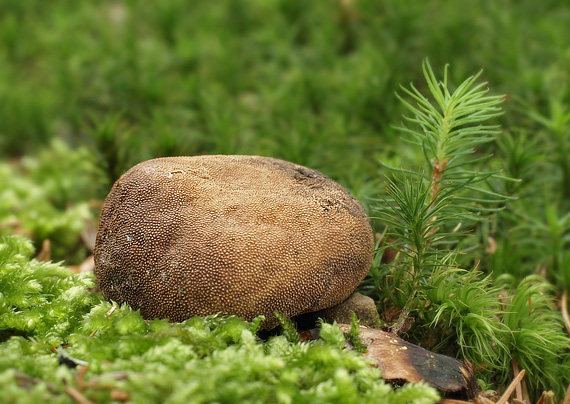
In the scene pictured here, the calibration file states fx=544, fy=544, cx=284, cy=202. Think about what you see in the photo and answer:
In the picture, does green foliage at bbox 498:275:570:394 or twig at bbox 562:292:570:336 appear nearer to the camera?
green foliage at bbox 498:275:570:394

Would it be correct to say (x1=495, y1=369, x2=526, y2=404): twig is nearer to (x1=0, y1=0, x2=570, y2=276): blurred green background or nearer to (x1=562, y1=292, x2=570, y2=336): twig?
(x1=562, y1=292, x2=570, y2=336): twig

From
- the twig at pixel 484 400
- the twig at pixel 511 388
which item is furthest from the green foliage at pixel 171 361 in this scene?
the twig at pixel 511 388

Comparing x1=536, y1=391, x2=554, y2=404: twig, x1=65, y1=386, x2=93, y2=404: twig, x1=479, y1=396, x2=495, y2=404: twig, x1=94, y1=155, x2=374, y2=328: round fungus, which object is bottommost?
x1=536, y1=391, x2=554, y2=404: twig

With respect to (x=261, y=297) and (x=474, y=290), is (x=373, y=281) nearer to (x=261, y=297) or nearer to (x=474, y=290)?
(x=474, y=290)

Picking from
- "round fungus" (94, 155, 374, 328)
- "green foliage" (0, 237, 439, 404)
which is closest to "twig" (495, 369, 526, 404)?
"green foliage" (0, 237, 439, 404)

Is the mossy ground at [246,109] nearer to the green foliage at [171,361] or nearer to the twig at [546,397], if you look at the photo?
the green foliage at [171,361]

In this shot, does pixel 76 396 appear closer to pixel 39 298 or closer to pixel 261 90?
pixel 39 298
